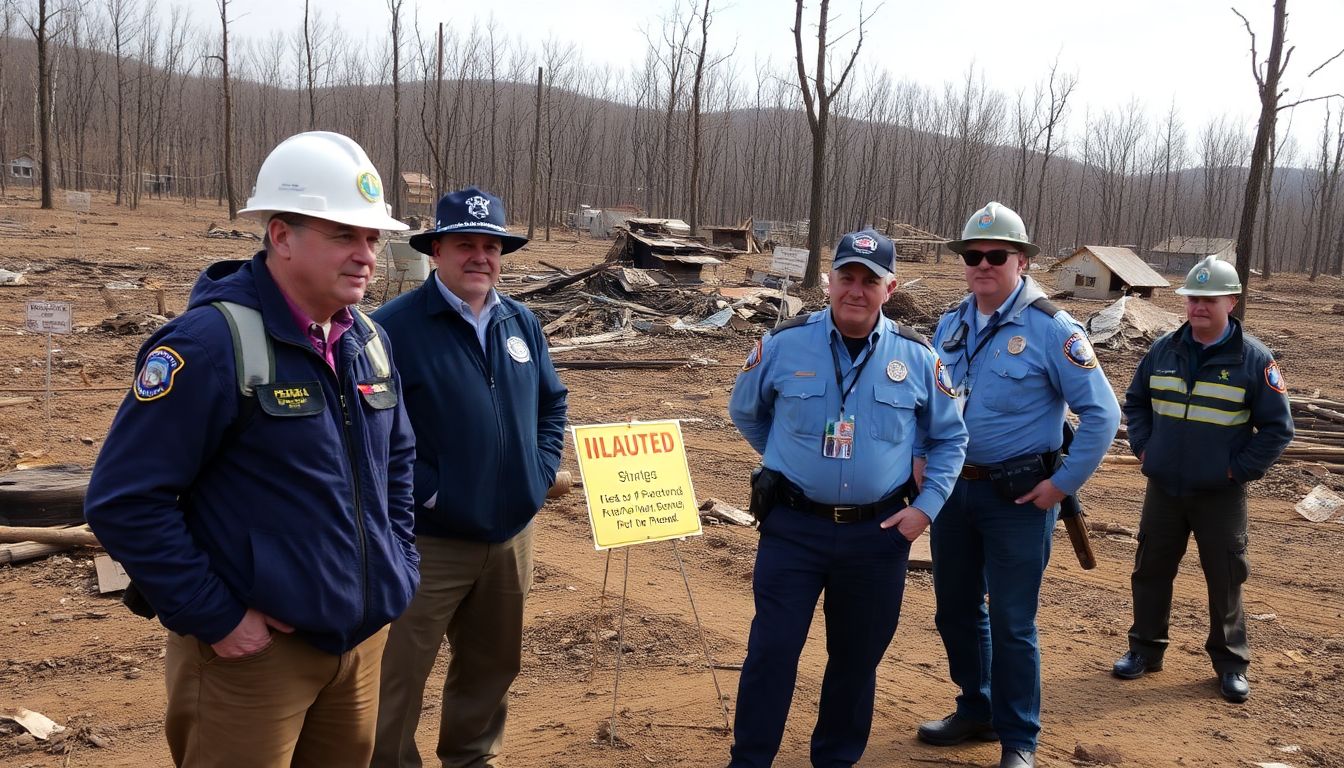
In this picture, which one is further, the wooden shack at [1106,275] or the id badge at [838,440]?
the wooden shack at [1106,275]

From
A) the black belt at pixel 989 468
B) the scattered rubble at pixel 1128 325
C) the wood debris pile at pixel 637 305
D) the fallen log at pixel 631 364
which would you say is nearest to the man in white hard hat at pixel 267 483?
the black belt at pixel 989 468

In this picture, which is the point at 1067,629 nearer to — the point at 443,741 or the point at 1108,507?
the point at 1108,507

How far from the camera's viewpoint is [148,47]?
6312 cm

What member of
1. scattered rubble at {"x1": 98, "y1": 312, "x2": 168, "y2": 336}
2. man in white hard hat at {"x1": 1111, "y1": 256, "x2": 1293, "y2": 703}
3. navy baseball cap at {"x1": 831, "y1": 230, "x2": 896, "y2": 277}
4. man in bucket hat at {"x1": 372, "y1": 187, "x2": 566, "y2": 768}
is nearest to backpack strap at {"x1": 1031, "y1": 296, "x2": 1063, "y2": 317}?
navy baseball cap at {"x1": 831, "y1": 230, "x2": 896, "y2": 277}

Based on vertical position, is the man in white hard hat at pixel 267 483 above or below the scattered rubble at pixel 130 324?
above

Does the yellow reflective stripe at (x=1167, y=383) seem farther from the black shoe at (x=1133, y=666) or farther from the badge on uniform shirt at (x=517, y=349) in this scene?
the badge on uniform shirt at (x=517, y=349)

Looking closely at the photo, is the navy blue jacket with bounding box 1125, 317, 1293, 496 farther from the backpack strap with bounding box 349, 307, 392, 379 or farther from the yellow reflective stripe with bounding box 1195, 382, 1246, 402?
the backpack strap with bounding box 349, 307, 392, 379

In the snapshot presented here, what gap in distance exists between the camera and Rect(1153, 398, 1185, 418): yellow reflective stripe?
16.6 ft

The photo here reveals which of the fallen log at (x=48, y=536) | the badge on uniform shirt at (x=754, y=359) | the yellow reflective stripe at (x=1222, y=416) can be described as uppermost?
the badge on uniform shirt at (x=754, y=359)

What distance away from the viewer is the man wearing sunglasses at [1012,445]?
389 cm

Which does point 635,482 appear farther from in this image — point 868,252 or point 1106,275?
point 1106,275

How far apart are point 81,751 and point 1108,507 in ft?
25.4

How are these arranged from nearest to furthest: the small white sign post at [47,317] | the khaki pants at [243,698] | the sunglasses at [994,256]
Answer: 1. the khaki pants at [243,698]
2. the sunglasses at [994,256]
3. the small white sign post at [47,317]

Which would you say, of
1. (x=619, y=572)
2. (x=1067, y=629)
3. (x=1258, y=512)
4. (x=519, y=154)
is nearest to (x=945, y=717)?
(x=1067, y=629)
